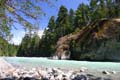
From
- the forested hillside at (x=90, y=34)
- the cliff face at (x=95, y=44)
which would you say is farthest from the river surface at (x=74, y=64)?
the cliff face at (x=95, y=44)

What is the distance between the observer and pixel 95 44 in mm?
51125

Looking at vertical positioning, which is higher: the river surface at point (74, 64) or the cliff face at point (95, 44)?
the cliff face at point (95, 44)

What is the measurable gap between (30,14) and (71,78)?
1230 centimetres

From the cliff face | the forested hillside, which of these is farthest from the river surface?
the cliff face

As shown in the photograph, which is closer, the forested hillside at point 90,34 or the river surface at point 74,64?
the river surface at point 74,64

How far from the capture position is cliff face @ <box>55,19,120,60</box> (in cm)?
4778

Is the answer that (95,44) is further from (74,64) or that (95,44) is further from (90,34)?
(74,64)

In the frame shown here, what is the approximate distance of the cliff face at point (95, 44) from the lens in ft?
157

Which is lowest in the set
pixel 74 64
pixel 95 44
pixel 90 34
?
pixel 74 64

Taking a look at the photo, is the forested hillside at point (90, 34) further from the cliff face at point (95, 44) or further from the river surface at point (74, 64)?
the river surface at point (74, 64)

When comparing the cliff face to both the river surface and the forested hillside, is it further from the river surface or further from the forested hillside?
the river surface

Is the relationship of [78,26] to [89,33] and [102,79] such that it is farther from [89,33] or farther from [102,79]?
[102,79]

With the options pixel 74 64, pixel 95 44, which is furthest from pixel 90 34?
pixel 74 64

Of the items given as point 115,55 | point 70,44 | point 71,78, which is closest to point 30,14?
point 71,78
